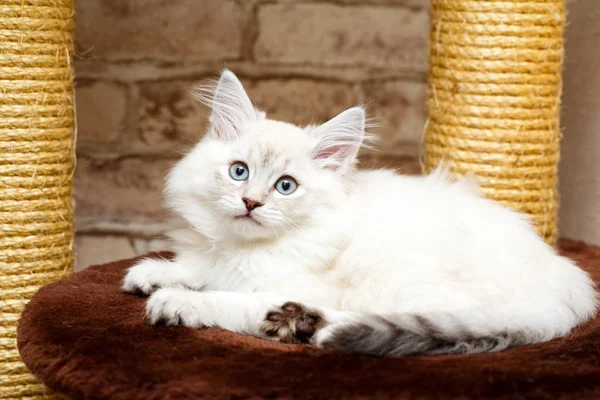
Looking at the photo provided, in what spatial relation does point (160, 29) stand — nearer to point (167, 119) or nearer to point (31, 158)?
point (167, 119)

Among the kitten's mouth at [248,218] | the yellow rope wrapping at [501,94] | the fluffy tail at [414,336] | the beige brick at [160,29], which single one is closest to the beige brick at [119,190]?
the beige brick at [160,29]

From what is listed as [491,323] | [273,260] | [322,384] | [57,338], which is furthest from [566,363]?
[57,338]

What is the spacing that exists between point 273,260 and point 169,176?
0.37 m

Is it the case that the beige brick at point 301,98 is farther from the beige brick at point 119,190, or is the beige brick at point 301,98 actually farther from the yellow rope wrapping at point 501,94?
the yellow rope wrapping at point 501,94

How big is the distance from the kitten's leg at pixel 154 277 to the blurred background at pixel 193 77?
997 mm

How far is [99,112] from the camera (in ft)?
9.12

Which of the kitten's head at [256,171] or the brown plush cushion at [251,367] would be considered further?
the kitten's head at [256,171]

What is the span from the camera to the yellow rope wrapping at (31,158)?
1852 mm

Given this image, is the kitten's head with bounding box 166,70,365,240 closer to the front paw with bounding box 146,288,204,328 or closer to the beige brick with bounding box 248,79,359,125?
the front paw with bounding box 146,288,204,328

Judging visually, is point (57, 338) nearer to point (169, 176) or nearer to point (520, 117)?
point (169, 176)

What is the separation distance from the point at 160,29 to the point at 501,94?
4.44ft

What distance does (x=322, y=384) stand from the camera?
1150 millimetres

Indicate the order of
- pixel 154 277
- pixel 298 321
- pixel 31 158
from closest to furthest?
pixel 298 321, pixel 154 277, pixel 31 158

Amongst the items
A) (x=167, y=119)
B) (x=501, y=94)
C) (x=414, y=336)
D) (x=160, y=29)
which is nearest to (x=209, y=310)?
(x=414, y=336)
